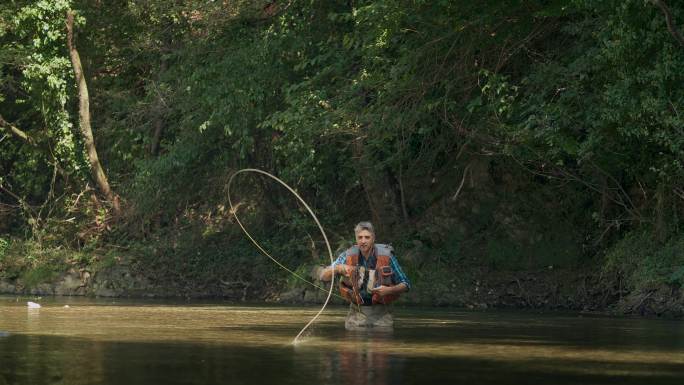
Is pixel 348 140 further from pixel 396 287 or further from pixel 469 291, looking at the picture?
pixel 396 287

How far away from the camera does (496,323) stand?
20578 mm

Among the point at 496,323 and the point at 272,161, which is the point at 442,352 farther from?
the point at 272,161

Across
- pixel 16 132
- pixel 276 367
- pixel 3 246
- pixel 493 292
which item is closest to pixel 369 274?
pixel 276 367

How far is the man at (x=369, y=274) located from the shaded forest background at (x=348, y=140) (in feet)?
18.0

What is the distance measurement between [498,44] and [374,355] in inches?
489

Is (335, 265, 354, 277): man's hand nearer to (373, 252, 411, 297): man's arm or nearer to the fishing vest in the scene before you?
the fishing vest

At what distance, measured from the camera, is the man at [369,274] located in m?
17.8

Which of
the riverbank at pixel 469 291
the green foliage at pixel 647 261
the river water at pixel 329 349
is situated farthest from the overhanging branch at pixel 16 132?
the green foliage at pixel 647 261

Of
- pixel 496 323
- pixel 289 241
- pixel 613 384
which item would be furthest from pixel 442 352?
pixel 289 241

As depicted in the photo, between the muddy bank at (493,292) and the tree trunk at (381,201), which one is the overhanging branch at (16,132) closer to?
the muddy bank at (493,292)

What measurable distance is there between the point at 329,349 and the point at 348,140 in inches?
605

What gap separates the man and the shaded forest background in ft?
18.0

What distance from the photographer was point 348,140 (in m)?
29.9

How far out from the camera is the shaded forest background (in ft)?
77.7
